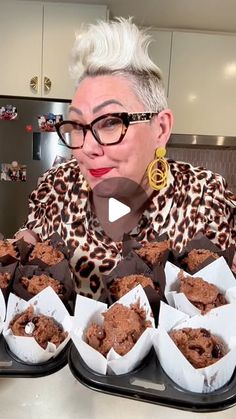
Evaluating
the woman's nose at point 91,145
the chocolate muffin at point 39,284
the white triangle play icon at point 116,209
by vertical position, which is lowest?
the chocolate muffin at point 39,284

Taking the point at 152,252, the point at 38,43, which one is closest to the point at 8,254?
the point at 152,252

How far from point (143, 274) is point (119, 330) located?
181 millimetres

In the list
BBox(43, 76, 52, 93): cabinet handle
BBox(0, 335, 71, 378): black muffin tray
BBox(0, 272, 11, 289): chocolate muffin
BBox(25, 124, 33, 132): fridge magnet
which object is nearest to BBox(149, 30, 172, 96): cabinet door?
BBox(43, 76, 52, 93): cabinet handle

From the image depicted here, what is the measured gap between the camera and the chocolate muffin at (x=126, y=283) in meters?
0.64

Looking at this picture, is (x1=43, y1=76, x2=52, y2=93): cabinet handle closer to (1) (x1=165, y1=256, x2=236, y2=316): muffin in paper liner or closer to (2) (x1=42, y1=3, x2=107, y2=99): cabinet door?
(2) (x1=42, y1=3, x2=107, y2=99): cabinet door

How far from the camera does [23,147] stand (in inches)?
92.0

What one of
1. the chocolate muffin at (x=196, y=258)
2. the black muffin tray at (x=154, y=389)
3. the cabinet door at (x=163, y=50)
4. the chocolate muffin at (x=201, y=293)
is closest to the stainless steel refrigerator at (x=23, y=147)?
the cabinet door at (x=163, y=50)

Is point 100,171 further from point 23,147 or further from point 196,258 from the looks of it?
point 23,147

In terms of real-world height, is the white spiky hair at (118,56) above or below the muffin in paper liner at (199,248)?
above

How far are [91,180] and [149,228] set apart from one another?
21cm

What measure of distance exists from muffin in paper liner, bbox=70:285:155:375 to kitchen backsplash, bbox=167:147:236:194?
244 cm

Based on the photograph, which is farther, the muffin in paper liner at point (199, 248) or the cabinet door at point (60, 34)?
the cabinet door at point (60, 34)
